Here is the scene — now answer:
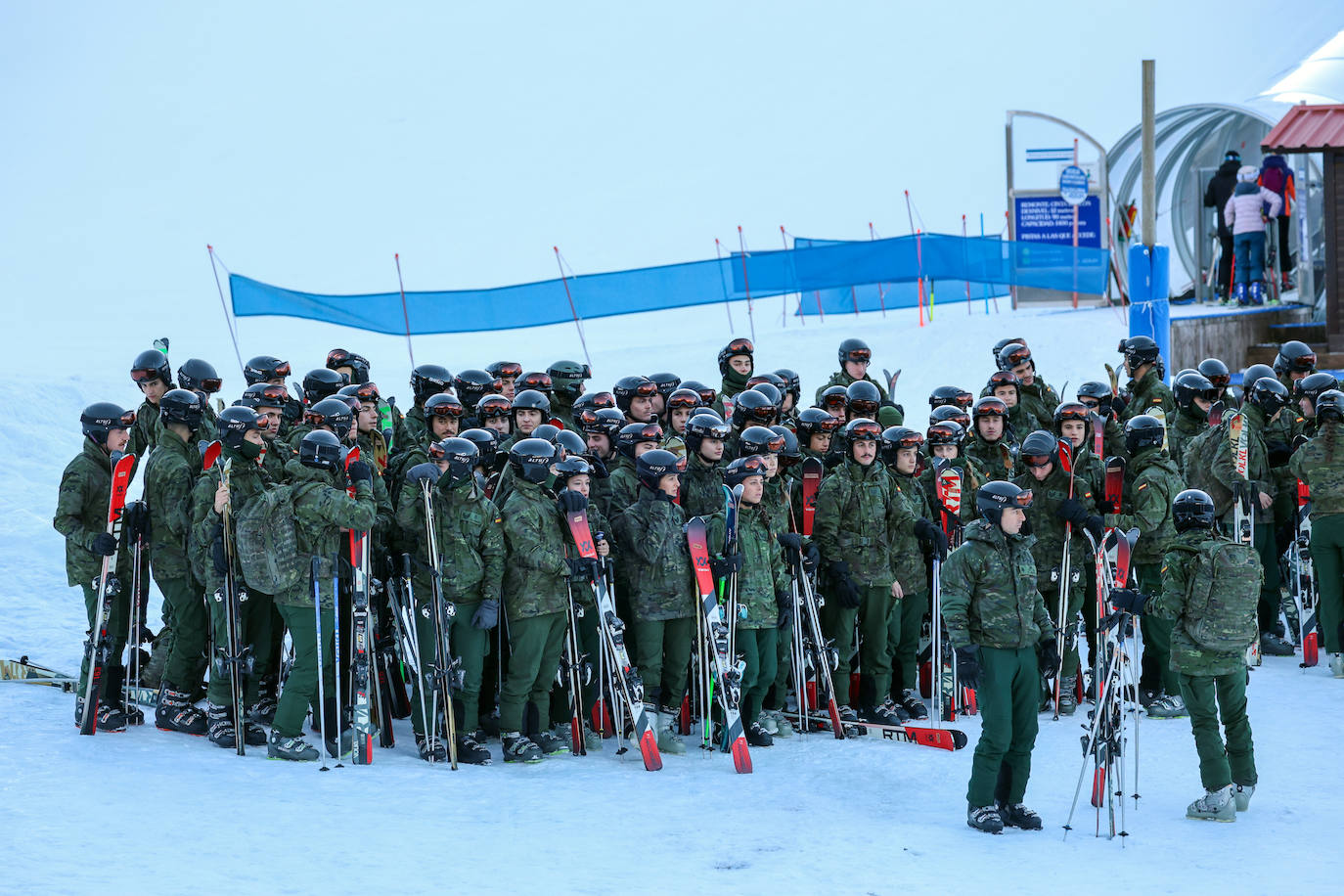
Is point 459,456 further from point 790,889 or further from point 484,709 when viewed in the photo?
point 790,889

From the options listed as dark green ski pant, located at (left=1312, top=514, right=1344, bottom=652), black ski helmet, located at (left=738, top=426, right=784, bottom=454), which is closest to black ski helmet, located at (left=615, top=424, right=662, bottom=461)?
black ski helmet, located at (left=738, top=426, right=784, bottom=454)

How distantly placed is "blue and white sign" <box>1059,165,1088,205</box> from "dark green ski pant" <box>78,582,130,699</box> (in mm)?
15447

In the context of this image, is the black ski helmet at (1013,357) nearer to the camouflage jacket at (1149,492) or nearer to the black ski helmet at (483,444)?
the camouflage jacket at (1149,492)

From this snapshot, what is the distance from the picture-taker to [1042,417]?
1105 cm

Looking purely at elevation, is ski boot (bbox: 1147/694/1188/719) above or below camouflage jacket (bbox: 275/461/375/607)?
below

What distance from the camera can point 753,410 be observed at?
376 inches

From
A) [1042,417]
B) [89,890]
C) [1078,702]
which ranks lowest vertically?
[1078,702]

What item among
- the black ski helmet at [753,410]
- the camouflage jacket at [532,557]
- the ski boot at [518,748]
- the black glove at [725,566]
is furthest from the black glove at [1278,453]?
the ski boot at [518,748]

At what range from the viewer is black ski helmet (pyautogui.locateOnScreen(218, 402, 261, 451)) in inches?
314

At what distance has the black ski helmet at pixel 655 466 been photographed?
8289 mm

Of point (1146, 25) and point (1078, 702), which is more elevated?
point (1146, 25)

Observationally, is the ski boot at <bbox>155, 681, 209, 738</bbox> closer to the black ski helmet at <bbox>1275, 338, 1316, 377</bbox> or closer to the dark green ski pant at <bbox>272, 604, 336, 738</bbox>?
the dark green ski pant at <bbox>272, 604, 336, 738</bbox>

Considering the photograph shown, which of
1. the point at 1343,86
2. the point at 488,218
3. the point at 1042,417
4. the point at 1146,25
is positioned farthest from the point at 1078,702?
the point at 1146,25

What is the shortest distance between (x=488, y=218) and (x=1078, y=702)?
5913cm
